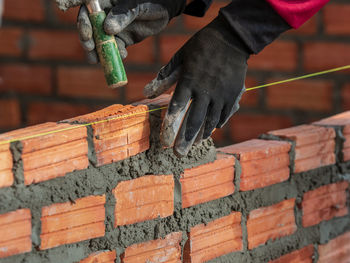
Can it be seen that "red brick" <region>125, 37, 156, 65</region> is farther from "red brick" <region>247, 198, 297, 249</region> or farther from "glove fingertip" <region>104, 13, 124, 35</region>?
"glove fingertip" <region>104, 13, 124, 35</region>

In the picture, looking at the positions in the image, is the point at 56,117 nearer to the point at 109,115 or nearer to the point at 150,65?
the point at 150,65

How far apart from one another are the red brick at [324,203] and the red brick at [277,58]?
41.9 inches

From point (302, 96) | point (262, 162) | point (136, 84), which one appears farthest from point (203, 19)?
point (262, 162)

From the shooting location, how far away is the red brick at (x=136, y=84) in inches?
135

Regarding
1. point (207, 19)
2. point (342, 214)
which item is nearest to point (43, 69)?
point (207, 19)

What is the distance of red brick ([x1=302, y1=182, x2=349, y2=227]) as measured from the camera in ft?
6.93

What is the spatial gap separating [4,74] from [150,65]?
84cm

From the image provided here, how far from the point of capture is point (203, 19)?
3.25 meters

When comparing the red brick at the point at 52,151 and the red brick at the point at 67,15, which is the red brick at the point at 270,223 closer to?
the red brick at the point at 52,151

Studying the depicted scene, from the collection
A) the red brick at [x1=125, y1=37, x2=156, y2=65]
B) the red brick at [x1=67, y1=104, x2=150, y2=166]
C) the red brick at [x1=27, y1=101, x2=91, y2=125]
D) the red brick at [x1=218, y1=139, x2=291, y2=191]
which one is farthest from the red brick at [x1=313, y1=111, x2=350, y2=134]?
the red brick at [x1=27, y1=101, x2=91, y2=125]

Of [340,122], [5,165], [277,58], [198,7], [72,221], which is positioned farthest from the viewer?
[277,58]

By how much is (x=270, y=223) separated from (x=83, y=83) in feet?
5.93

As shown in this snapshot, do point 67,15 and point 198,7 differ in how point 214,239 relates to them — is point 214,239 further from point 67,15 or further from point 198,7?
point 67,15

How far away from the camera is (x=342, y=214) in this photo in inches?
87.1
